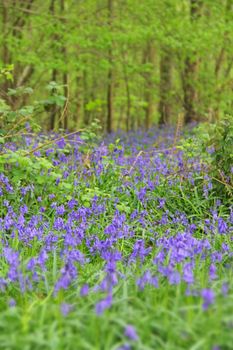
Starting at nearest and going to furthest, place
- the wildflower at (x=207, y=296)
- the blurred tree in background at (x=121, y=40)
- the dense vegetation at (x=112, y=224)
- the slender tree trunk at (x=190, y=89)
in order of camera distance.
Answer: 1. the wildflower at (x=207, y=296)
2. the dense vegetation at (x=112, y=224)
3. the blurred tree in background at (x=121, y=40)
4. the slender tree trunk at (x=190, y=89)

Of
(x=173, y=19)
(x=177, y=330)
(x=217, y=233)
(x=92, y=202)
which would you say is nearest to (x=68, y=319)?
(x=177, y=330)

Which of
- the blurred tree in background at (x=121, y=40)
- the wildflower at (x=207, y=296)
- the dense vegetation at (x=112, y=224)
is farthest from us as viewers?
A: the blurred tree in background at (x=121, y=40)

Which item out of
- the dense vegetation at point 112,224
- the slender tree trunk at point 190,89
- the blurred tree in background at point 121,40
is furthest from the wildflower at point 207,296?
the slender tree trunk at point 190,89

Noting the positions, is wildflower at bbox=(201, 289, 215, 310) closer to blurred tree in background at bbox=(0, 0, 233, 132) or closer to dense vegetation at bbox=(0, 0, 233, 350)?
dense vegetation at bbox=(0, 0, 233, 350)

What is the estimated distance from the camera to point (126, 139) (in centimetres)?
1225

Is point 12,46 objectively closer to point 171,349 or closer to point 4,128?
point 4,128

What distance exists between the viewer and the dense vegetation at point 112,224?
8.25 feet

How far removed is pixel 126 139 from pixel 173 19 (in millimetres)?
2822

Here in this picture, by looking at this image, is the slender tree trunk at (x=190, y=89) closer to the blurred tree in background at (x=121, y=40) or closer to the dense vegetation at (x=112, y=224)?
the blurred tree in background at (x=121, y=40)

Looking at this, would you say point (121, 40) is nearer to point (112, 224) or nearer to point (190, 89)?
point (190, 89)

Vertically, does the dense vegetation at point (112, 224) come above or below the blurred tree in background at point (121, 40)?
below

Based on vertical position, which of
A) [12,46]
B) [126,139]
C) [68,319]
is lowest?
[126,139]

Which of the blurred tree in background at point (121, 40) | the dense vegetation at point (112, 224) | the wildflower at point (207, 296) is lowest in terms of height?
the dense vegetation at point (112, 224)

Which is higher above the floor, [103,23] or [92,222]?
[103,23]
